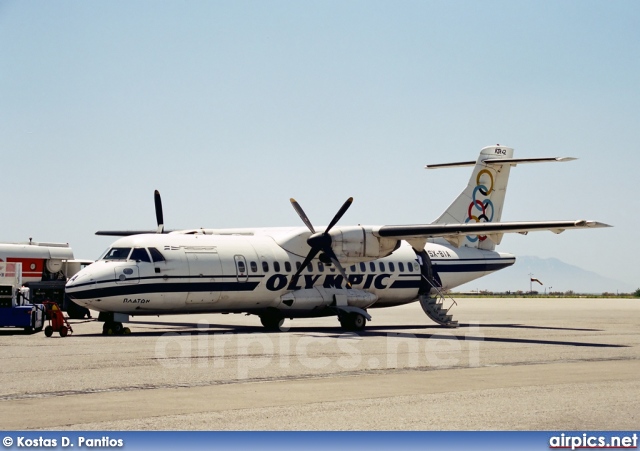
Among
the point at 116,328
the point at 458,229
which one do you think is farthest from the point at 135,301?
the point at 458,229

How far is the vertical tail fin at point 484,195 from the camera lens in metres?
36.7

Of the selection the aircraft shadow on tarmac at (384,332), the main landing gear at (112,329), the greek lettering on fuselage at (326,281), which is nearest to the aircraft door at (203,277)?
the aircraft shadow on tarmac at (384,332)

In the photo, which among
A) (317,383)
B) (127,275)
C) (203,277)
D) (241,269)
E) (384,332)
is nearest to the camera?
(317,383)

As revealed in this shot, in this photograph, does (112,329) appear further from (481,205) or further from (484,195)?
(484,195)

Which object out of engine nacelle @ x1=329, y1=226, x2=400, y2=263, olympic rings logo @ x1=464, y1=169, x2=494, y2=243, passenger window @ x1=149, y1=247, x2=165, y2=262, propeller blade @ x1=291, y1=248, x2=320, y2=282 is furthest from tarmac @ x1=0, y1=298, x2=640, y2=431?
olympic rings logo @ x1=464, y1=169, x2=494, y2=243

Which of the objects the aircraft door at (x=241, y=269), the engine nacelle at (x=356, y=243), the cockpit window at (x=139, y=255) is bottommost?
the aircraft door at (x=241, y=269)

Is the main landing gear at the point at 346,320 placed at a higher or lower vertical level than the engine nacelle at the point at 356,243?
lower

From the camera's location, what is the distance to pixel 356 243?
30172mm

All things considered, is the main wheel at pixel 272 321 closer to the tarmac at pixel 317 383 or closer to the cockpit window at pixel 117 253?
the tarmac at pixel 317 383

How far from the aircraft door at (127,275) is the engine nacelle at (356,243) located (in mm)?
7201

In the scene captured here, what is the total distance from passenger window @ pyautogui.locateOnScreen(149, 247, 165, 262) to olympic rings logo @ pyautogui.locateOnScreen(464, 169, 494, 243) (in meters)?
14.9

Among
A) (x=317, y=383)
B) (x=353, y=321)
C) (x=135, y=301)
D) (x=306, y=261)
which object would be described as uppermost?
(x=306, y=261)

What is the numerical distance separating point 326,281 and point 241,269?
12.0ft

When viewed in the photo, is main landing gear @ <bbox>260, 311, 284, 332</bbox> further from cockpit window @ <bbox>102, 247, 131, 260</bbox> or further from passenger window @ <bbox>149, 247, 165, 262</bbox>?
cockpit window @ <bbox>102, 247, 131, 260</bbox>
